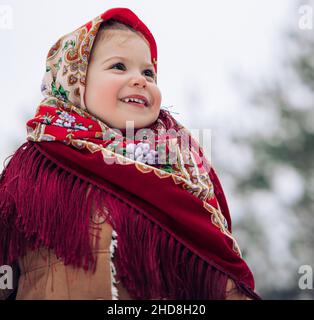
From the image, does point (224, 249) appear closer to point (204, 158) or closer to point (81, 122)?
point (204, 158)

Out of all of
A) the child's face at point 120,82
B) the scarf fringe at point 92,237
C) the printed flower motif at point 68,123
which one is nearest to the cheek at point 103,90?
the child's face at point 120,82

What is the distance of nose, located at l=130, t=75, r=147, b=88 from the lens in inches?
86.9

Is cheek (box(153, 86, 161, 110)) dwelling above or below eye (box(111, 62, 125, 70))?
below

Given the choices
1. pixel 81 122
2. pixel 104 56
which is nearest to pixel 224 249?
pixel 81 122

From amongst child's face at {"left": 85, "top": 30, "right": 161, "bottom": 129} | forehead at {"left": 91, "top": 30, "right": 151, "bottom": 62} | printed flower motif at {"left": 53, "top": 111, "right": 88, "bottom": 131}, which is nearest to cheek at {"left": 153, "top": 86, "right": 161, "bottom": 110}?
child's face at {"left": 85, "top": 30, "right": 161, "bottom": 129}

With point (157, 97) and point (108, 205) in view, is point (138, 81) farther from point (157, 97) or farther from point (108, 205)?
point (108, 205)

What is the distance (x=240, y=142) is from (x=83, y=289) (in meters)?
5.67

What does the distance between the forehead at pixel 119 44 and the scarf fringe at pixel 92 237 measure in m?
0.44

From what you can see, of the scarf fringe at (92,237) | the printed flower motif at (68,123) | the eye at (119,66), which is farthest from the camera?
the eye at (119,66)

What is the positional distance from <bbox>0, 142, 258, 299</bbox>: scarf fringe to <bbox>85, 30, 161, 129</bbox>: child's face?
270mm

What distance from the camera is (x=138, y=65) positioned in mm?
2277

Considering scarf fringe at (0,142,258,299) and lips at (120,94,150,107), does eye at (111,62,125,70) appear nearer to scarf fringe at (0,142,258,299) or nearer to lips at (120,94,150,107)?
lips at (120,94,150,107)

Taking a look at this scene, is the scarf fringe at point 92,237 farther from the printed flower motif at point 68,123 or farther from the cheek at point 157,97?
the cheek at point 157,97

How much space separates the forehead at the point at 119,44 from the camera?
7.38ft
